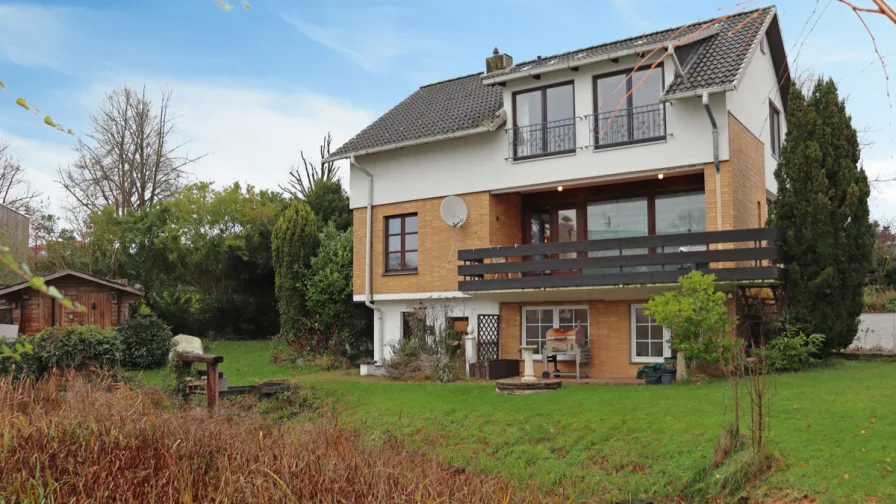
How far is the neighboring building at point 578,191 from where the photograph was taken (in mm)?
17156

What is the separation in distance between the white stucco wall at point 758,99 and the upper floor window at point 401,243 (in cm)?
881

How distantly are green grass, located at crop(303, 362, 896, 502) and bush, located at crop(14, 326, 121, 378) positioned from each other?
724cm

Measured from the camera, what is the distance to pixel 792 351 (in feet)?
50.8

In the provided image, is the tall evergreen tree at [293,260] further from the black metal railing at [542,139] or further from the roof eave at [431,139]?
the black metal railing at [542,139]

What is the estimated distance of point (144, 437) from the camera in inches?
317

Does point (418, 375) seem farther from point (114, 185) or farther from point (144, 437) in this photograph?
point (114, 185)

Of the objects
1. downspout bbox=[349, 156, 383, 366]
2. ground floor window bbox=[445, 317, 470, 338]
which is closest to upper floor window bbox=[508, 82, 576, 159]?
ground floor window bbox=[445, 317, 470, 338]

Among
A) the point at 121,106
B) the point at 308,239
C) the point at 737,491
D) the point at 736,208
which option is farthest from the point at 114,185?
the point at 737,491

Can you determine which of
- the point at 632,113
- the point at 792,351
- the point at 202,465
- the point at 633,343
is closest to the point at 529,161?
the point at 632,113

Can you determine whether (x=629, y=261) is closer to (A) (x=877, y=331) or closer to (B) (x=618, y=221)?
(B) (x=618, y=221)

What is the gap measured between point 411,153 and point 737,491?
14662 mm

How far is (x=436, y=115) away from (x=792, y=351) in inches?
445

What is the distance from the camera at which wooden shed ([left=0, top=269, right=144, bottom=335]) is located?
23047mm

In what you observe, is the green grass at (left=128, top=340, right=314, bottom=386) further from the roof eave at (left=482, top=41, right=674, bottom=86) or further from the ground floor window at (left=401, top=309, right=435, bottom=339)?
the roof eave at (left=482, top=41, right=674, bottom=86)
